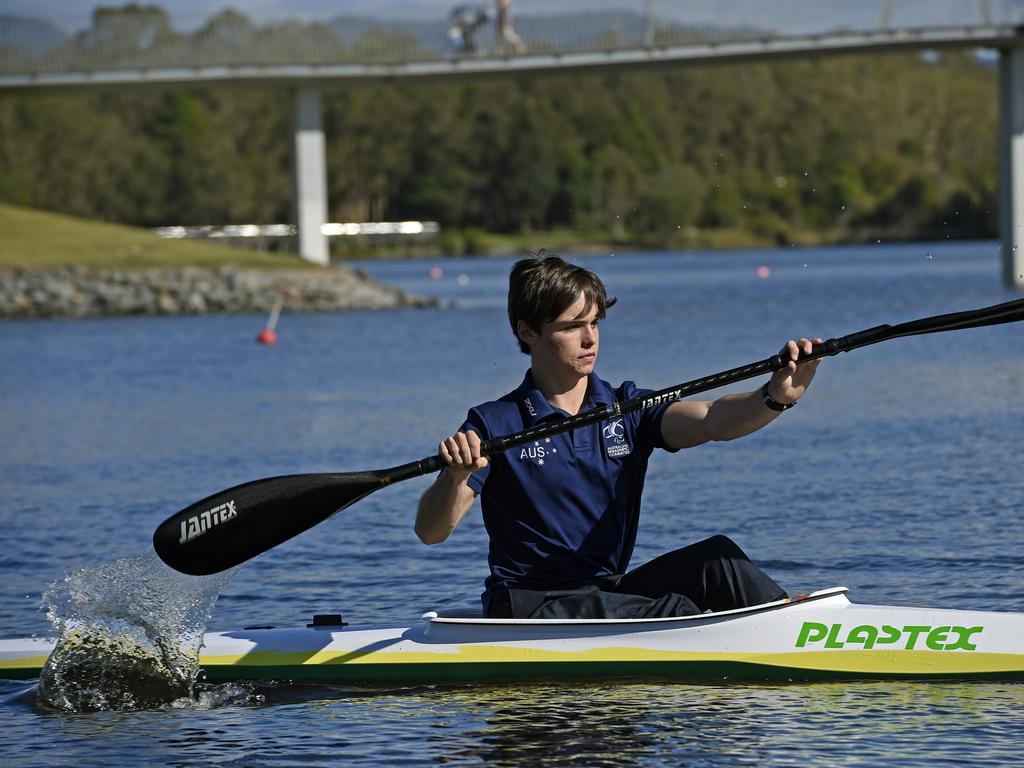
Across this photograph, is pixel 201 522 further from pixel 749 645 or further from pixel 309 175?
pixel 309 175

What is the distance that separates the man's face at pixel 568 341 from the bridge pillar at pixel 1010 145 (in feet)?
123

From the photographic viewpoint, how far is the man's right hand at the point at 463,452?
18.7 feet

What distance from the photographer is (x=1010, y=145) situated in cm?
4325

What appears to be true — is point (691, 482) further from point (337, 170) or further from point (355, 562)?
point (337, 170)

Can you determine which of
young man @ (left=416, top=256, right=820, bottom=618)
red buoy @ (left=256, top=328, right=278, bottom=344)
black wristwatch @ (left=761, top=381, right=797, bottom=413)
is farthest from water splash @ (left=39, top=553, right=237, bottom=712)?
red buoy @ (left=256, top=328, right=278, bottom=344)

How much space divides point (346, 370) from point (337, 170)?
88.8 meters

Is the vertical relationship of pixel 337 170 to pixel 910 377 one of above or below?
above

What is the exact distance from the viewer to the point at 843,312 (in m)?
34.3

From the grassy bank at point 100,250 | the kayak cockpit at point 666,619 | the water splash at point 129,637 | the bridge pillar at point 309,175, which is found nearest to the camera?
the kayak cockpit at point 666,619

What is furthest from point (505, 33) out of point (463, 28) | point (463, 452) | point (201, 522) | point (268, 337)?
point (463, 452)

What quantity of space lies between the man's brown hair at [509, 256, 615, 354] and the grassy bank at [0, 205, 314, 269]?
3978cm

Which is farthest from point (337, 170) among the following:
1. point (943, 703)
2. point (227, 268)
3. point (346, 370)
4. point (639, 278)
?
point (943, 703)

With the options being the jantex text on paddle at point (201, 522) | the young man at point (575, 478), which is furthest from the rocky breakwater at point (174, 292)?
the young man at point (575, 478)

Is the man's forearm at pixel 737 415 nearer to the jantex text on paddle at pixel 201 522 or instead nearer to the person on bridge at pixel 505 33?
the jantex text on paddle at pixel 201 522
